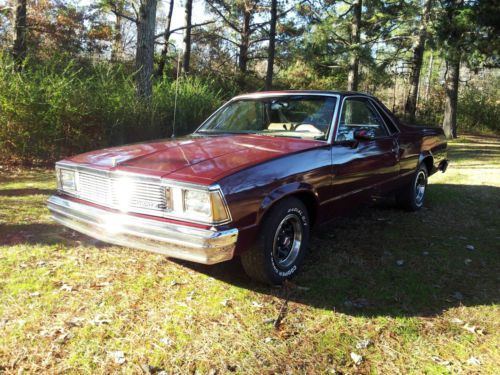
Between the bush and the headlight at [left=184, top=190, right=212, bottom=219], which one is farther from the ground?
the bush

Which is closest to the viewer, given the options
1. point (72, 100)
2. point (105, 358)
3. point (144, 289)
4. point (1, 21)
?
point (105, 358)

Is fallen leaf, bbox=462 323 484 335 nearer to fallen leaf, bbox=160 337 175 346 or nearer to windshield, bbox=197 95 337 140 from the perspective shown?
windshield, bbox=197 95 337 140

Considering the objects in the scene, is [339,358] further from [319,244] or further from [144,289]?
[319,244]

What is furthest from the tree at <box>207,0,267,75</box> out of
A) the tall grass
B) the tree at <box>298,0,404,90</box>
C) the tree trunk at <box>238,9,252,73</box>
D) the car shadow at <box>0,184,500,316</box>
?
the car shadow at <box>0,184,500,316</box>

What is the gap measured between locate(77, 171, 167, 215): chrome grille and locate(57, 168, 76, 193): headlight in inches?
7.9

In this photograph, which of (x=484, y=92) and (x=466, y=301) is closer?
(x=466, y=301)

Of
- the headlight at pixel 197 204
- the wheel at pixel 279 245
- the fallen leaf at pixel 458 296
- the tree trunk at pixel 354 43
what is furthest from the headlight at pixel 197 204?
the tree trunk at pixel 354 43

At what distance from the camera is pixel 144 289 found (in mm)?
3477

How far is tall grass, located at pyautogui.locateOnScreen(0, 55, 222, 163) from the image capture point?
26.9ft

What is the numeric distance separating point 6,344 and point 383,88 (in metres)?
23.1

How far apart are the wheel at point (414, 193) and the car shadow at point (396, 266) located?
12 cm

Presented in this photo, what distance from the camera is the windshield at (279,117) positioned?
13.9 feet

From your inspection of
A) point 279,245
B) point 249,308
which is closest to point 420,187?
point 279,245

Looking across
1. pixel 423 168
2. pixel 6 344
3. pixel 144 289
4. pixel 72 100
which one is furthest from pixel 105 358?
pixel 72 100
